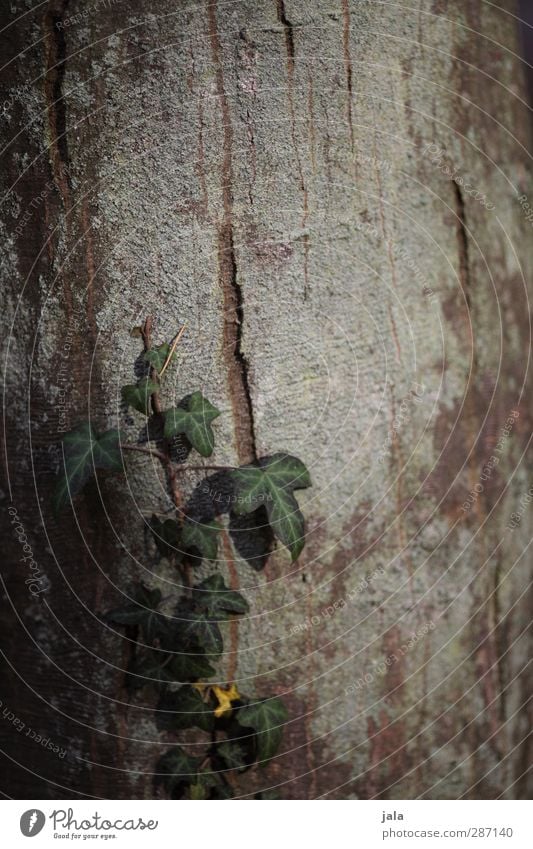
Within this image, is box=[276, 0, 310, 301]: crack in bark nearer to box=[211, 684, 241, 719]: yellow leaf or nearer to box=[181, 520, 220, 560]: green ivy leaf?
box=[181, 520, 220, 560]: green ivy leaf

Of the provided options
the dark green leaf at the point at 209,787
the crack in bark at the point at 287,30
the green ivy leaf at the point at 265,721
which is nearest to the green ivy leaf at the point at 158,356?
the crack in bark at the point at 287,30

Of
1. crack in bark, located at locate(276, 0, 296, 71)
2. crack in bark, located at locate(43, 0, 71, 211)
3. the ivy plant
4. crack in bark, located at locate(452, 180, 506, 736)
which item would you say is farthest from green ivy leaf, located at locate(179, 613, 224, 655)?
crack in bark, located at locate(276, 0, 296, 71)

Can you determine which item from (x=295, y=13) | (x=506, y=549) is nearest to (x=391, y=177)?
(x=295, y=13)

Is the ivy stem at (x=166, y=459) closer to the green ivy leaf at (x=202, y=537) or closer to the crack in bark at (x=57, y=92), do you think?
the green ivy leaf at (x=202, y=537)

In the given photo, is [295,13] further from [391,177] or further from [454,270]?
[454,270]

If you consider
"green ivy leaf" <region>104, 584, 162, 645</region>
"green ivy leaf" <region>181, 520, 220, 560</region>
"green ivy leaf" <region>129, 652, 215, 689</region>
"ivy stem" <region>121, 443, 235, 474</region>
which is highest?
"ivy stem" <region>121, 443, 235, 474</region>

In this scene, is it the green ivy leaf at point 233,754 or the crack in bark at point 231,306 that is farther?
the green ivy leaf at point 233,754

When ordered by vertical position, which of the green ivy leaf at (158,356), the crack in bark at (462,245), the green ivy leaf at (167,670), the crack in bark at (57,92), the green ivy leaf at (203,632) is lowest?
the green ivy leaf at (167,670)
